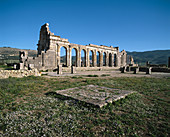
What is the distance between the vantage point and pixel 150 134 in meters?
2.63

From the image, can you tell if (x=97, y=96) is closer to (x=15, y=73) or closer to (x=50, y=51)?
(x=15, y=73)

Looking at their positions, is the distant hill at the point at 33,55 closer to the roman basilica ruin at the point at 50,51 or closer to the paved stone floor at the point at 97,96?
the roman basilica ruin at the point at 50,51

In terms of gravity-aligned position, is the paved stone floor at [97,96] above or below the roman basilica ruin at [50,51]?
below

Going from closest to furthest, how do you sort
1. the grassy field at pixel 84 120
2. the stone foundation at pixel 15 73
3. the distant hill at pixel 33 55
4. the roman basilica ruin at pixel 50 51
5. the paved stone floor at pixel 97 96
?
the grassy field at pixel 84 120
the paved stone floor at pixel 97 96
the stone foundation at pixel 15 73
the roman basilica ruin at pixel 50 51
the distant hill at pixel 33 55

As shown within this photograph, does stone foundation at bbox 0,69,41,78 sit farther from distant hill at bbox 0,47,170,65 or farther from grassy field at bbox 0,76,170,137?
distant hill at bbox 0,47,170,65

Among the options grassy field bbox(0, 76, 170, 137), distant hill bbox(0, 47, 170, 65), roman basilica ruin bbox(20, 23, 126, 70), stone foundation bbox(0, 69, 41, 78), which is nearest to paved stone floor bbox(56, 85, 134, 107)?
grassy field bbox(0, 76, 170, 137)

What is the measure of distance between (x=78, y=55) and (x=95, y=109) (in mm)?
26070

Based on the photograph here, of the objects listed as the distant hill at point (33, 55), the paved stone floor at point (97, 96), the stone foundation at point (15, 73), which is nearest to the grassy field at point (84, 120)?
the paved stone floor at point (97, 96)

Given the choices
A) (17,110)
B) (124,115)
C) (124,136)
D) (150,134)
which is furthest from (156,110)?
(17,110)

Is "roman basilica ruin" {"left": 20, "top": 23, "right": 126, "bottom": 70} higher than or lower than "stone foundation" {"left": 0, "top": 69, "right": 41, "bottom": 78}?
higher

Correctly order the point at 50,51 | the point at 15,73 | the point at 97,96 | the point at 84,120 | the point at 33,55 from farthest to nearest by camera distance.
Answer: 1. the point at 33,55
2. the point at 50,51
3. the point at 15,73
4. the point at 97,96
5. the point at 84,120

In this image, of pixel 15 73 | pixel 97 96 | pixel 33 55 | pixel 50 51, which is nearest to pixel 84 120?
pixel 97 96

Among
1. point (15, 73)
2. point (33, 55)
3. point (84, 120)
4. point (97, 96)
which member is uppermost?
point (33, 55)

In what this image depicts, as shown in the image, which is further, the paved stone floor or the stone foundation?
the stone foundation
